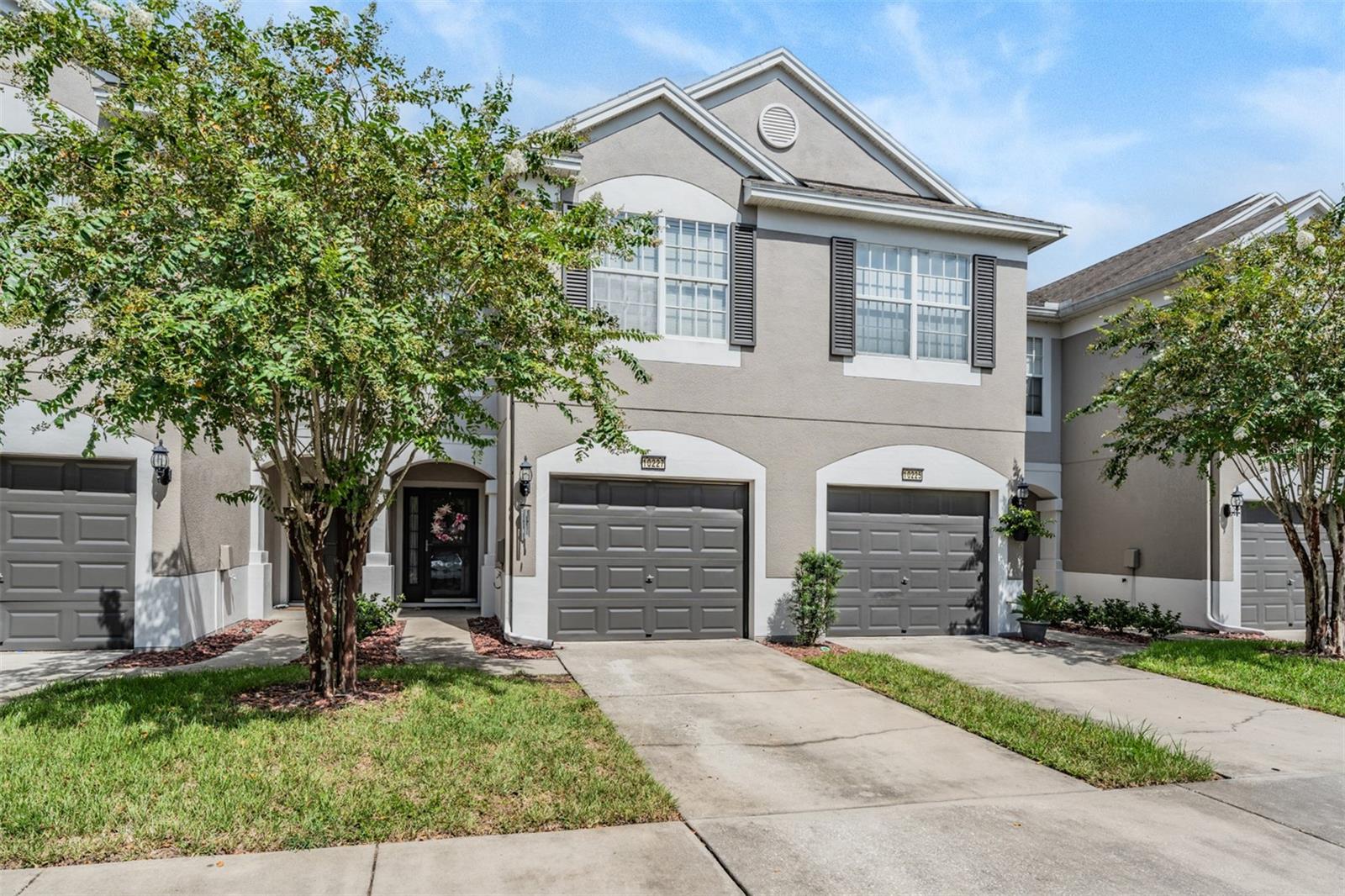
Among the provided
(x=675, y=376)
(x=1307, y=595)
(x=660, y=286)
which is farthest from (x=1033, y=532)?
(x=660, y=286)

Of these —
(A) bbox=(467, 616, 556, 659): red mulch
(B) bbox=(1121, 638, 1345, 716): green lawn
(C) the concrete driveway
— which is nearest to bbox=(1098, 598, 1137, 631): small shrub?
(B) bbox=(1121, 638, 1345, 716): green lawn

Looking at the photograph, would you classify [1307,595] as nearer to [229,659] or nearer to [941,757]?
[941,757]

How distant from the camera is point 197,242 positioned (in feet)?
19.6

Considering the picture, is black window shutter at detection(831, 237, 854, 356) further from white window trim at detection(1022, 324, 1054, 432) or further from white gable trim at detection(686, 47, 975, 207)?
white window trim at detection(1022, 324, 1054, 432)

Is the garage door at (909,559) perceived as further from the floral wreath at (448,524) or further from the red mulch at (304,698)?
the floral wreath at (448,524)

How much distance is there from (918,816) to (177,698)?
638 centimetres

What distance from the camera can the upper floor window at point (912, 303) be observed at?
12.7 metres

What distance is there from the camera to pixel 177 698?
743 centimetres

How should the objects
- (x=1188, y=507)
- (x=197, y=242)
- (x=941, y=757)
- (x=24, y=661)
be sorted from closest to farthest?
1. (x=197, y=242)
2. (x=941, y=757)
3. (x=24, y=661)
4. (x=1188, y=507)

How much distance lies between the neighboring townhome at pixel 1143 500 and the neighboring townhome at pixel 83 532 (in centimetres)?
1437

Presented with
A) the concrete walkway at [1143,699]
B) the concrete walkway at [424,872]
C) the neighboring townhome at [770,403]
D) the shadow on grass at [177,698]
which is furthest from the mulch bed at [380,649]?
the concrete walkway at [1143,699]

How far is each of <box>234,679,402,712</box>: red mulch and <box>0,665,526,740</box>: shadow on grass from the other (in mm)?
107

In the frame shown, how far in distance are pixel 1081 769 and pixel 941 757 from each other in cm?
98

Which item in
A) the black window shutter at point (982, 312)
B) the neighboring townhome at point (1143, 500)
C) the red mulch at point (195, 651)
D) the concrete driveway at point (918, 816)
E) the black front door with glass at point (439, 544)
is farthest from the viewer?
the black front door with glass at point (439, 544)
